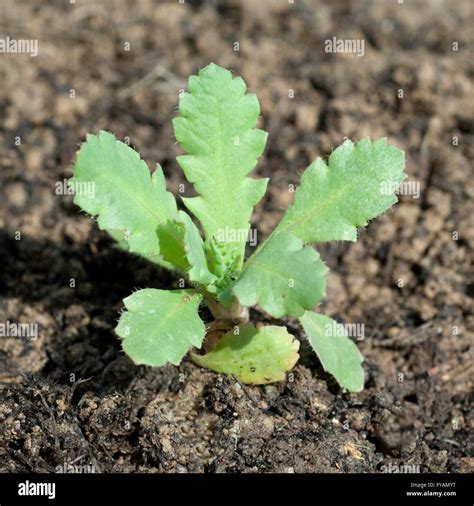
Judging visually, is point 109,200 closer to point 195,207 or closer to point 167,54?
point 195,207

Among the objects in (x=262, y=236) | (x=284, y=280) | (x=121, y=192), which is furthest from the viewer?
(x=262, y=236)

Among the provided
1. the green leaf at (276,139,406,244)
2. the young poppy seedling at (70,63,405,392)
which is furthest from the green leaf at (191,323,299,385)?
the green leaf at (276,139,406,244)

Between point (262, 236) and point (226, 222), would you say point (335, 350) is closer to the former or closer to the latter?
point (226, 222)

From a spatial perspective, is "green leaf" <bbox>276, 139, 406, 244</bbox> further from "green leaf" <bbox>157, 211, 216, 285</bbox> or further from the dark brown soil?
the dark brown soil

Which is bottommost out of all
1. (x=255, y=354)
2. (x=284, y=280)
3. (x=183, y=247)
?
(x=255, y=354)

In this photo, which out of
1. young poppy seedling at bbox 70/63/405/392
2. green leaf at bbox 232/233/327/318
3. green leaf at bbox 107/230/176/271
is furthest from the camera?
green leaf at bbox 107/230/176/271

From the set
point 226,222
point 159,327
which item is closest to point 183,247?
point 226,222

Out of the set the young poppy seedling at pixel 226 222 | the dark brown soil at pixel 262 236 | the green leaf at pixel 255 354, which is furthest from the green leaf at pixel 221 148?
the dark brown soil at pixel 262 236

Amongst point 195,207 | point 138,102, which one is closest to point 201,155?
point 195,207
